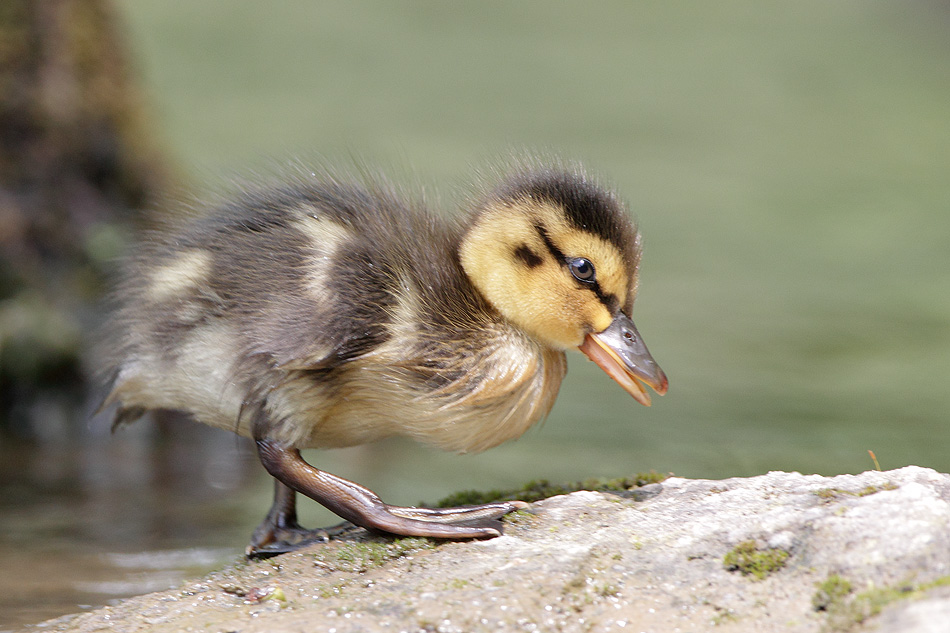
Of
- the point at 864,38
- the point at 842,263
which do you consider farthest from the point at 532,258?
the point at 864,38

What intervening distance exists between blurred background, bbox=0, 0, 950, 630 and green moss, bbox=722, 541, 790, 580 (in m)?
1.45

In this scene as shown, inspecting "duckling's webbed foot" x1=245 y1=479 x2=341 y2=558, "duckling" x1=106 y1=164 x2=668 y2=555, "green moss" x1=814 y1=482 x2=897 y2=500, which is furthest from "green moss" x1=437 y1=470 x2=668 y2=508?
"green moss" x1=814 y1=482 x2=897 y2=500

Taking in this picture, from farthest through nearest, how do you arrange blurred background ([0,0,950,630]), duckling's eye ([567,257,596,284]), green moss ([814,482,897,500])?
blurred background ([0,0,950,630]) → duckling's eye ([567,257,596,284]) → green moss ([814,482,897,500])

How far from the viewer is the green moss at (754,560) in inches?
95.3

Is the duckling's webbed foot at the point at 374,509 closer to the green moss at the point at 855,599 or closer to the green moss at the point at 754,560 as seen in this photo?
the green moss at the point at 754,560

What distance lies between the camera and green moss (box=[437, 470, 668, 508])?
3193 millimetres

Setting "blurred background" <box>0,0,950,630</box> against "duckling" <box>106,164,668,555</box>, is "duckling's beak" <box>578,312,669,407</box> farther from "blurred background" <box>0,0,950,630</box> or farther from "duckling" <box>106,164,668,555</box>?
"blurred background" <box>0,0,950,630</box>

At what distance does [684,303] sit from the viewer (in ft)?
26.5

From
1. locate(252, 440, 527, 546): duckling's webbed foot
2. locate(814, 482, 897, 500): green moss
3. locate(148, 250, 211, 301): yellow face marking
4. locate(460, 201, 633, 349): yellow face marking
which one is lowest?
locate(252, 440, 527, 546): duckling's webbed foot

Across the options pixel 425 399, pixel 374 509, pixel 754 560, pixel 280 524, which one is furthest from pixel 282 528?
pixel 754 560

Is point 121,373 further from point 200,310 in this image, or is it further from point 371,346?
point 371,346

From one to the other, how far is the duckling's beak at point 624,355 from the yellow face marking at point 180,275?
112 centimetres

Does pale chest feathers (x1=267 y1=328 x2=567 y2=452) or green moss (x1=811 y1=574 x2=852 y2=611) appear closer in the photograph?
green moss (x1=811 y1=574 x2=852 y2=611)

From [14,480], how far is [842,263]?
21.9ft
